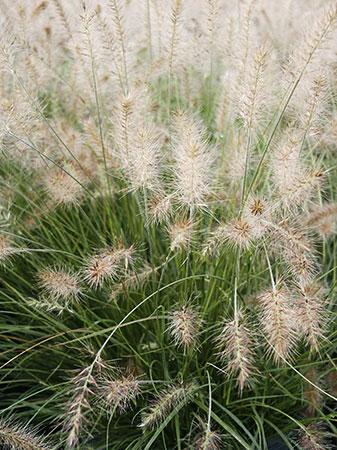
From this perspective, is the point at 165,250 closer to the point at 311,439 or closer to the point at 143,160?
the point at 143,160

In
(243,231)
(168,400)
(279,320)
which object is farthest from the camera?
(168,400)

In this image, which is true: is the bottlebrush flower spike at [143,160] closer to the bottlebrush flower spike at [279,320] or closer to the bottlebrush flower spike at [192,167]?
the bottlebrush flower spike at [192,167]

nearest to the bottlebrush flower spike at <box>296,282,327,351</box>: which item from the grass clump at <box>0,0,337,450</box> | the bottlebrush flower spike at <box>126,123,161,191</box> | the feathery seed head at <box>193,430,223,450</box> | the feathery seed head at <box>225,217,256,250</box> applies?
the grass clump at <box>0,0,337,450</box>

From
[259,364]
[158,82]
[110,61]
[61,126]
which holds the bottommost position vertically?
Result: [259,364]

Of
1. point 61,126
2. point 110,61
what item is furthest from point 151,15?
point 61,126

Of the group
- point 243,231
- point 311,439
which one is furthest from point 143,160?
point 311,439

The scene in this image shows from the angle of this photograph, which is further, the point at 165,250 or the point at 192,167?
the point at 165,250

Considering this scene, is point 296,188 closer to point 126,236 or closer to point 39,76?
point 126,236

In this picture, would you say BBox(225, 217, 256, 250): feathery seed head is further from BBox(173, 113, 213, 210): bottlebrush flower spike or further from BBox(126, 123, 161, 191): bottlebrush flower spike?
BBox(126, 123, 161, 191): bottlebrush flower spike
